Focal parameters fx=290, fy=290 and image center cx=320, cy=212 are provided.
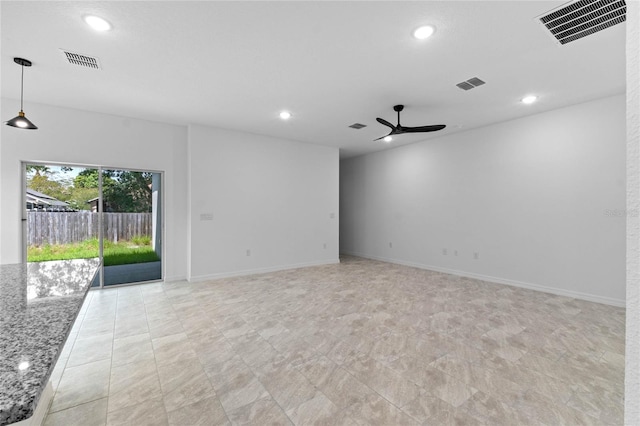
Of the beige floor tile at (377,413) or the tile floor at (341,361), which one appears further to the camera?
the tile floor at (341,361)

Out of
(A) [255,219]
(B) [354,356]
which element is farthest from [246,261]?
(B) [354,356]

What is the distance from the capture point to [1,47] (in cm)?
295

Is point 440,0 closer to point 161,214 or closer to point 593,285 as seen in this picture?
point 593,285

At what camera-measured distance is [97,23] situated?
8.51 ft

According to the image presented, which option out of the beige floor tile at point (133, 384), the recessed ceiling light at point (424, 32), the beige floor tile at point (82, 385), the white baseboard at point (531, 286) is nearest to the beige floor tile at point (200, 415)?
the beige floor tile at point (133, 384)

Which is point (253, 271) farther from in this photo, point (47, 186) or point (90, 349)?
point (47, 186)

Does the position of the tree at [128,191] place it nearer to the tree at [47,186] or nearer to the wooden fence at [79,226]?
the wooden fence at [79,226]

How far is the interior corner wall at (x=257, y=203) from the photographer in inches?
225

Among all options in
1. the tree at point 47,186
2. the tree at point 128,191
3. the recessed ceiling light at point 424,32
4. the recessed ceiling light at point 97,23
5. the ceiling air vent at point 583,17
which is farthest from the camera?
the tree at point 128,191

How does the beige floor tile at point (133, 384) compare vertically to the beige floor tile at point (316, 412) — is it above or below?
below

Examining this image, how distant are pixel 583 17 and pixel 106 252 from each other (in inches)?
280

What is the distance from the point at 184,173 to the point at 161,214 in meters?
0.90

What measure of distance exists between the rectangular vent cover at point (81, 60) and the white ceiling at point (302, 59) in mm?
87

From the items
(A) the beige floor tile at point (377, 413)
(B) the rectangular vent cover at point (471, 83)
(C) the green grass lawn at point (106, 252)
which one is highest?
(B) the rectangular vent cover at point (471, 83)
